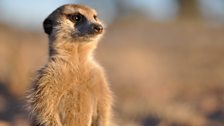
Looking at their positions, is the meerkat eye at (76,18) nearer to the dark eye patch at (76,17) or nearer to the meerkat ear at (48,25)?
the dark eye patch at (76,17)

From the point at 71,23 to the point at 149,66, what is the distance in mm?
8742

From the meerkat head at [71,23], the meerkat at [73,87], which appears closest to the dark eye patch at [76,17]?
the meerkat head at [71,23]

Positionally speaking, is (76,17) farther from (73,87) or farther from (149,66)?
(149,66)

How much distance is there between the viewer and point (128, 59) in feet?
49.8

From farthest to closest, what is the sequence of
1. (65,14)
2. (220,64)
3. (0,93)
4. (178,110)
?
(220,64) < (0,93) < (178,110) < (65,14)

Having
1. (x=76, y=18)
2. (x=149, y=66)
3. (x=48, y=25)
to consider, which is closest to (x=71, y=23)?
(x=76, y=18)

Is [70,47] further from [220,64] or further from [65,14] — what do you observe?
[220,64]

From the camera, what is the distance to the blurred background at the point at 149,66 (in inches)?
357

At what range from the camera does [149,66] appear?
48.7 ft

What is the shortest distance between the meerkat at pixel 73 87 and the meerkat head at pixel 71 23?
0.03ft

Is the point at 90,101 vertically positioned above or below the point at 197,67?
below

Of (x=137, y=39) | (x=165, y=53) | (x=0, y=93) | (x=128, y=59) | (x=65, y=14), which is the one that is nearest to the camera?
(x=65, y=14)

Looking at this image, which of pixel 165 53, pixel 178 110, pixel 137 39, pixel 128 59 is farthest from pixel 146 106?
pixel 137 39

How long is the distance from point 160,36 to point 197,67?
13.2ft
